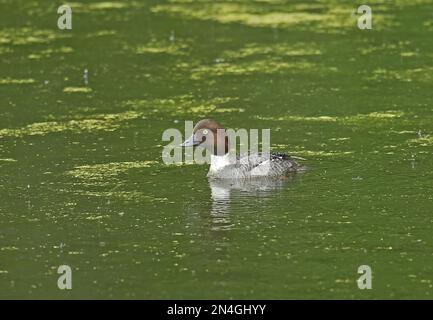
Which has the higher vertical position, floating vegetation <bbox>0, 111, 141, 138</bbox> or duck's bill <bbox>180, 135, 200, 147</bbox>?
floating vegetation <bbox>0, 111, 141, 138</bbox>

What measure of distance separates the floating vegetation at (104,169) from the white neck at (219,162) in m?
0.75

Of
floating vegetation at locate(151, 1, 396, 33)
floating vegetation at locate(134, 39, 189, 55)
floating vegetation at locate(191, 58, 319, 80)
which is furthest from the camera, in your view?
floating vegetation at locate(151, 1, 396, 33)

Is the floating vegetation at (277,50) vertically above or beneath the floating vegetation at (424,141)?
above

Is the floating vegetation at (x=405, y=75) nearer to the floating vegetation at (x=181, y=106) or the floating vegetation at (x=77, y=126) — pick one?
the floating vegetation at (x=181, y=106)

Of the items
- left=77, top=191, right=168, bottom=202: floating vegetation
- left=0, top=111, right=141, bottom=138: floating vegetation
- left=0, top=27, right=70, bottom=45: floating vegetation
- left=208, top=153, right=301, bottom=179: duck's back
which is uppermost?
left=0, top=27, right=70, bottom=45: floating vegetation

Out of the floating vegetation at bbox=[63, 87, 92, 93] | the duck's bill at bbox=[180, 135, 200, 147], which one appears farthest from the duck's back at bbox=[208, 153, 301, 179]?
the floating vegetation at bbox=[63, 87, 92, 93]

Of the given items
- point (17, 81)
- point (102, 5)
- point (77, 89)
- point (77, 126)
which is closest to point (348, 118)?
point (77, 126)

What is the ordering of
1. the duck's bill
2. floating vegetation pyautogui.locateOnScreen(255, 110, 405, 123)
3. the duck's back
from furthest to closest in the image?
floating vegetation pyautogui.locateOnScreen(255, 110, 405, 123) < the duck's bill < the duck's back

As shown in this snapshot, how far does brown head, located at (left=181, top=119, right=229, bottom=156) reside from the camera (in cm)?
1301

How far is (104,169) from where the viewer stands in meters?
13.1

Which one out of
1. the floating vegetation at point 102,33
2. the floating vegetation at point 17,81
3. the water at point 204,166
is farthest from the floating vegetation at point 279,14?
the floating vegetation at point 17,81

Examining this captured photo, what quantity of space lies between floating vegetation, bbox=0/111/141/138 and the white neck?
6.98ft

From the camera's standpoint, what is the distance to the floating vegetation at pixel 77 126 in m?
14.6

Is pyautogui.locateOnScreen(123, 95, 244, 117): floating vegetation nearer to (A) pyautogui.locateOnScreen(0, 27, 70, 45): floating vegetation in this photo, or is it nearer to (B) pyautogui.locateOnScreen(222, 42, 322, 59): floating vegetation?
(B) pyautogui.locateOnScreen(222, 42, 322, 59): floating vegetation
